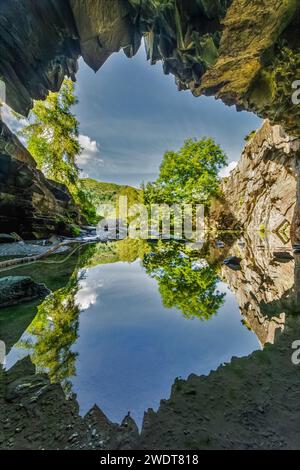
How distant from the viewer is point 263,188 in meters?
22.0

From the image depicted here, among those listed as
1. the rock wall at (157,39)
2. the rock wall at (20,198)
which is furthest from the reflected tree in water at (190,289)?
the rock wall at (20,198)

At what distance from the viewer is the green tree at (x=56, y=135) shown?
1916 centimetres

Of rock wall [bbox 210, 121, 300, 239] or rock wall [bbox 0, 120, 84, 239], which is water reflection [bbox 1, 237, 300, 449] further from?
rock wall [bbox 210, 121, 300, 239]

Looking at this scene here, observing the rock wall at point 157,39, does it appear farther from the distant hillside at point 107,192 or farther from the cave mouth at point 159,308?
the distant hillside at point 107,192

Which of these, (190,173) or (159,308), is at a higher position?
(190,173)

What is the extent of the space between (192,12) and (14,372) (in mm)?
7632

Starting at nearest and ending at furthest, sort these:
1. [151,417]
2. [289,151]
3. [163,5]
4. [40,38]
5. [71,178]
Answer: [151,417]
[163,5]
[40,38]
[289,151]
[71,178]

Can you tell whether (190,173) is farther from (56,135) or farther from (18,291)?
(18,291)

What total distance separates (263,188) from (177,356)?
2422 centimetres

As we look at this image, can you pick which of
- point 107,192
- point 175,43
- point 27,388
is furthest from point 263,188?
point 107,192

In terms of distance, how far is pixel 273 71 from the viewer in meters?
6.73

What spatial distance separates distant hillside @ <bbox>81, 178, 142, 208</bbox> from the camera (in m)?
34.5

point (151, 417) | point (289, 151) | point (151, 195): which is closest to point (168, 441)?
point (151, 417)
